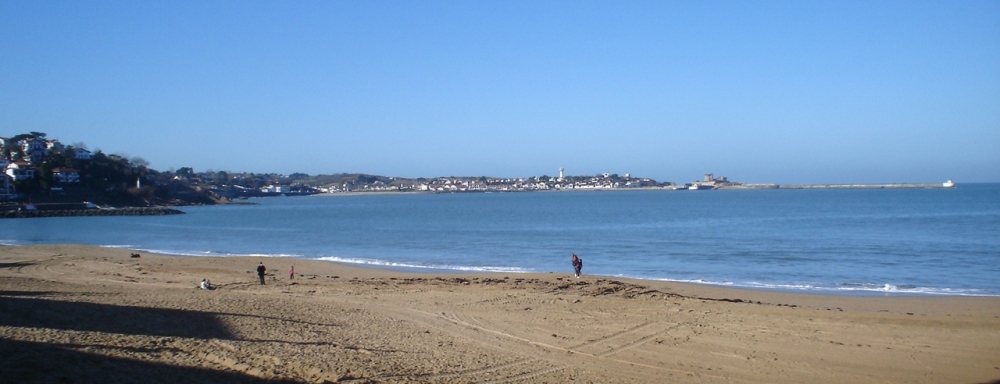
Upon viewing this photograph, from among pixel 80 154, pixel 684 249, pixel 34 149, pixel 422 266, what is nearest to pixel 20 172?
pixel 80 154

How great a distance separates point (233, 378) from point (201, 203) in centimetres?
13134

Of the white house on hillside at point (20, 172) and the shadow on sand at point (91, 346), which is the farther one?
the white house on hillside at point (20, 172)

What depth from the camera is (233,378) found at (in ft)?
25.9

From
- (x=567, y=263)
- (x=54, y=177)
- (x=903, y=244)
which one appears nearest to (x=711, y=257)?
(x=567, y=263)

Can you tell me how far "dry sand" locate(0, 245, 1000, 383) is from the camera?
28.3 ft

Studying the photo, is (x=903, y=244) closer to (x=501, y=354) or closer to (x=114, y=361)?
(x=501, y=354)

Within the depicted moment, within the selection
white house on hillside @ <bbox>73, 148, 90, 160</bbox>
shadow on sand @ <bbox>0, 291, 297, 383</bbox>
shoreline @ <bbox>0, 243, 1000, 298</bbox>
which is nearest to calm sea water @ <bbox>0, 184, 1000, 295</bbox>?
shoreline @ <bbox>0, 243, 1000, 298</bbox>

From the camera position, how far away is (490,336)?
1251cm

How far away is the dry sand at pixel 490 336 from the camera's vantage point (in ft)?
28.3

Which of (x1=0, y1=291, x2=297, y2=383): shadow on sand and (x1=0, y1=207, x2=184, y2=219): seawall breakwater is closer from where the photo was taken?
(x1=0, y1=291, x2=297, y2=383): shadow on sand

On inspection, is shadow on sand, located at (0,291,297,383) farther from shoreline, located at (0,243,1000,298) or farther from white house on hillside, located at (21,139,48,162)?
white house on hillside, located at (21,139,48,162)

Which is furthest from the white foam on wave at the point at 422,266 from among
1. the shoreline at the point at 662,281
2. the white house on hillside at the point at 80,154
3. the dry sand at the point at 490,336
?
the white house on hillside at the point at 80,154

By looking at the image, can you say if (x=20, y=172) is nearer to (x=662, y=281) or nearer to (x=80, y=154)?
(x=80, y=154)

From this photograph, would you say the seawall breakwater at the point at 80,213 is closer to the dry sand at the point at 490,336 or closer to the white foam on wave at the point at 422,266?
the white foam on wave at the point at 422,266
